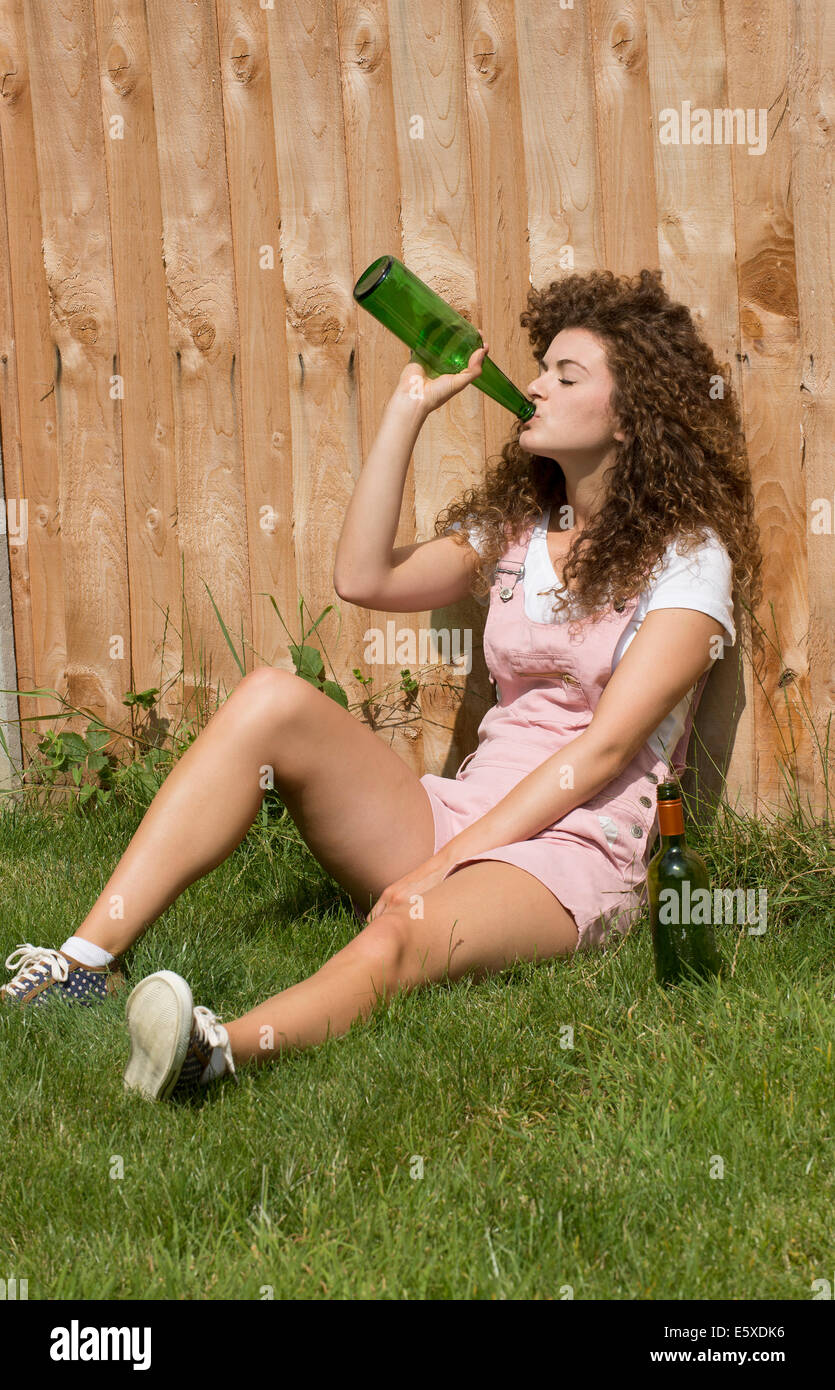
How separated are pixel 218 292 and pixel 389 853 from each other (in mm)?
1818

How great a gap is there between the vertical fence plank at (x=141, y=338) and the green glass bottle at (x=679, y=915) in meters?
1.85

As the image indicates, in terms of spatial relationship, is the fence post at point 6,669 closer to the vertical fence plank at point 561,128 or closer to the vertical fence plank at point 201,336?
the vertical fence plank at point 201,336

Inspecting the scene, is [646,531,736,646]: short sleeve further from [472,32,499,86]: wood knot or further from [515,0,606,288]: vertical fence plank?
[472,32,499,86]: wood knot

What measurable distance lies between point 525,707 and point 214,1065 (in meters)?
1.24

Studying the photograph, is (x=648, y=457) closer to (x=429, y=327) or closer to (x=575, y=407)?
(x=575, y=407)

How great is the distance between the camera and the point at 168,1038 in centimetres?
193

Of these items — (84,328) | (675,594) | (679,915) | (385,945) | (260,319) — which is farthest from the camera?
(84,328)

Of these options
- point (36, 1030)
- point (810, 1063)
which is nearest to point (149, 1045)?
point (36, 1030)

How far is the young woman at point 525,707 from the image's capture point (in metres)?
2.46

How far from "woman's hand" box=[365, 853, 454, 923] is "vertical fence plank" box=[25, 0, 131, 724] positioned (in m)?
1.61

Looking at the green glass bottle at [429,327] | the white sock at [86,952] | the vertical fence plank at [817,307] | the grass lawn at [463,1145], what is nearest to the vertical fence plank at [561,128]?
the green glass bottle at [429,327]

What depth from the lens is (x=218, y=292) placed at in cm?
360

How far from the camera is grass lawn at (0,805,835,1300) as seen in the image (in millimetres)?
1642

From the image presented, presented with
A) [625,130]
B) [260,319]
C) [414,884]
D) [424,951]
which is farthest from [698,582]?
[260,319]
